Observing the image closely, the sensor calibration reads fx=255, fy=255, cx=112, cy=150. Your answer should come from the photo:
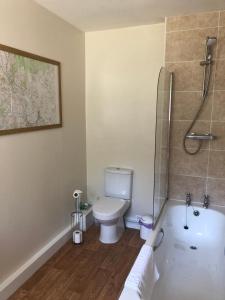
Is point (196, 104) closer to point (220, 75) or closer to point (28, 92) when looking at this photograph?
point (220, 75)

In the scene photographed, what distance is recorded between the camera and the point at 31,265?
2.33m

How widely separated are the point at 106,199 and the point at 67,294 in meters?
1.15

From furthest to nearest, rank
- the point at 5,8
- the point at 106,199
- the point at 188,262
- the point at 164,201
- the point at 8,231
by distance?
the point at 106,199 < the point at 164,201 < the point at 188,262 < the point at 8,231 < the point at 5,8

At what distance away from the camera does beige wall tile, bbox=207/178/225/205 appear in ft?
8.80

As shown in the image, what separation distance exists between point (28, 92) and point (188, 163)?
5.84 feet

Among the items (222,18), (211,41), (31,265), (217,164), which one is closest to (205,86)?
(211,41)

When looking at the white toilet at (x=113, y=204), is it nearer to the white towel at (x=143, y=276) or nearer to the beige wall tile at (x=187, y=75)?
the white towel at (x=143, y=276)

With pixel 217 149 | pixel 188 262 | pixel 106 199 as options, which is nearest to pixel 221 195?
pixel 217 149

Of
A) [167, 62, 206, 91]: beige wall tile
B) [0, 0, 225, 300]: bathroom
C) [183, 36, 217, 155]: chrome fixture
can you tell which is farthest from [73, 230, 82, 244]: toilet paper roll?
[167, 62, 206, 91]: beige wall tile

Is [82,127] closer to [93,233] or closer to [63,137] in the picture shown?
[63,137]

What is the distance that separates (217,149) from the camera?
2.65 meters

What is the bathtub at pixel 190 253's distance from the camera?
2021 mm

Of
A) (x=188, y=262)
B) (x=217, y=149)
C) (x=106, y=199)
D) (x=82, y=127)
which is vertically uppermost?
(x=82, y=127)

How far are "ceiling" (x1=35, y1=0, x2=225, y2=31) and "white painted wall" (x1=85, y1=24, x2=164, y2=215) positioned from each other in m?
0.26
